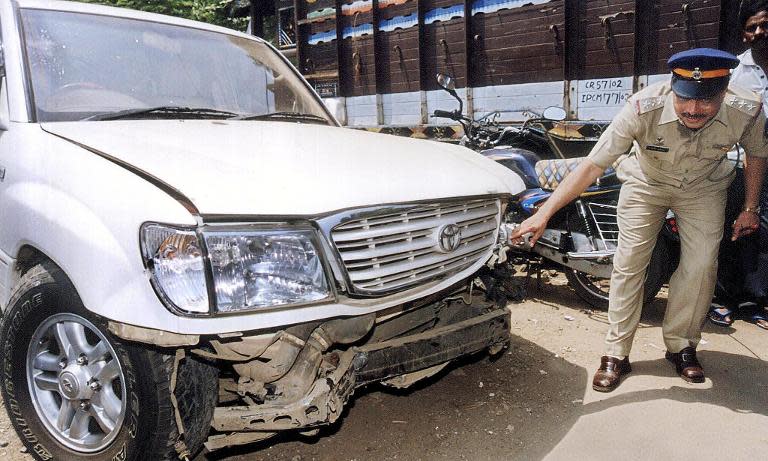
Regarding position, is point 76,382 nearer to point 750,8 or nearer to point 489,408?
point 489,408

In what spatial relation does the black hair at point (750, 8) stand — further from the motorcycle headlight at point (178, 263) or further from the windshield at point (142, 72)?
the motorcycle headlight at point (178, 263)

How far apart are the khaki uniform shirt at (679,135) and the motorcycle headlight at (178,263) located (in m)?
2.12

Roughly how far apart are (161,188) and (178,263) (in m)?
0.25

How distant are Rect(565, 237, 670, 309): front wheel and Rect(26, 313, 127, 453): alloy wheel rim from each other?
326cm

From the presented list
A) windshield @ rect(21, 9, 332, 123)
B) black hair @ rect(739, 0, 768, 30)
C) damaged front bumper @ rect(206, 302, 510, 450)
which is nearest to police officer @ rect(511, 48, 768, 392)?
damaged front bumper @ rect(206, 302, 510, 450)

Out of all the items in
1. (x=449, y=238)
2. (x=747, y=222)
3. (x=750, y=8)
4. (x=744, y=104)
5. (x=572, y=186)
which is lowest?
(x=747, y=222)

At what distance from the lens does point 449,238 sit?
2227mm

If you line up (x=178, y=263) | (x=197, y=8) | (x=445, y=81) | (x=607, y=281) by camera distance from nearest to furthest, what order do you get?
(x=178, y=263), (x=607, y=281), (x=445, y=81), (x=197, y=8)

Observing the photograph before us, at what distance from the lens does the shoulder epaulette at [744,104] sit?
276 cm

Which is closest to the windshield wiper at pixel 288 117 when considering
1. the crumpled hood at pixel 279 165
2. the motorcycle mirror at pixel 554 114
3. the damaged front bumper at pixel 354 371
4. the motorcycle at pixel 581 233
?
the crumpled hood at pixel 279 165

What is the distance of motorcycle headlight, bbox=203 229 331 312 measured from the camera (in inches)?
67.8

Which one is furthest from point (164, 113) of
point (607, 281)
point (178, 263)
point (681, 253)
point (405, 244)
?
point (607, 281)

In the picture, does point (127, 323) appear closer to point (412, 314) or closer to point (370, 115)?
point (412, 314)

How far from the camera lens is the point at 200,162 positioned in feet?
6.32
